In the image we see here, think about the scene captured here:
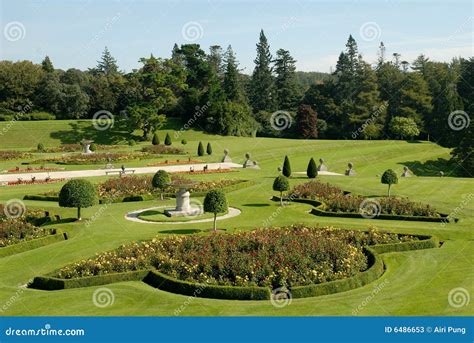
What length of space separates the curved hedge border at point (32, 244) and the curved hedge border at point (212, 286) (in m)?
4.27

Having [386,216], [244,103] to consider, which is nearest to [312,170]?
[386,216]

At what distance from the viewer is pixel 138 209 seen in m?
28.3

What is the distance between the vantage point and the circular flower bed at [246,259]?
15.7 metres

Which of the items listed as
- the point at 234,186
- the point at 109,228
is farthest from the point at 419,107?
the point at 109,228

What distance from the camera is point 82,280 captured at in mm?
16062

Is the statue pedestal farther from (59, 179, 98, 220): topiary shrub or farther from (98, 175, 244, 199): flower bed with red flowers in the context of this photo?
(59, 179, 98, 220): topiary shrub

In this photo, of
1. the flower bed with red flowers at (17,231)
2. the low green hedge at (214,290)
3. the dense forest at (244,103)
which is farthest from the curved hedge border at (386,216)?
the dense forest at (244,103)

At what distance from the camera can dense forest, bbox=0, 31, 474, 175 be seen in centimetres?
7344

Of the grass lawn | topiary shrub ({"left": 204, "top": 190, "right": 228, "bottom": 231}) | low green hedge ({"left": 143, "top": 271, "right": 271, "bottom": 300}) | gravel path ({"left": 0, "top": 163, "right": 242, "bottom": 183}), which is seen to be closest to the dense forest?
gravel path ({"left": 0, "top": 163, "right": 242, "bottom": 183})

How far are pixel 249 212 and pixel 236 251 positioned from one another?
386 inches

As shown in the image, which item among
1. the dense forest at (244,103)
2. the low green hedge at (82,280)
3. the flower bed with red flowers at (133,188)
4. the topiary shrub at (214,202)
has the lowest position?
the low green hedge at (82,280)

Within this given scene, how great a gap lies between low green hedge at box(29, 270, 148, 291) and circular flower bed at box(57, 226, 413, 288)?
539 mm

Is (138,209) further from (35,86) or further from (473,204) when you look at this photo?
(35,86)

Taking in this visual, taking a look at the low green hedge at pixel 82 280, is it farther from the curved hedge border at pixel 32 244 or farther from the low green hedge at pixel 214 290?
the curved hedge border at pixel 32 244
